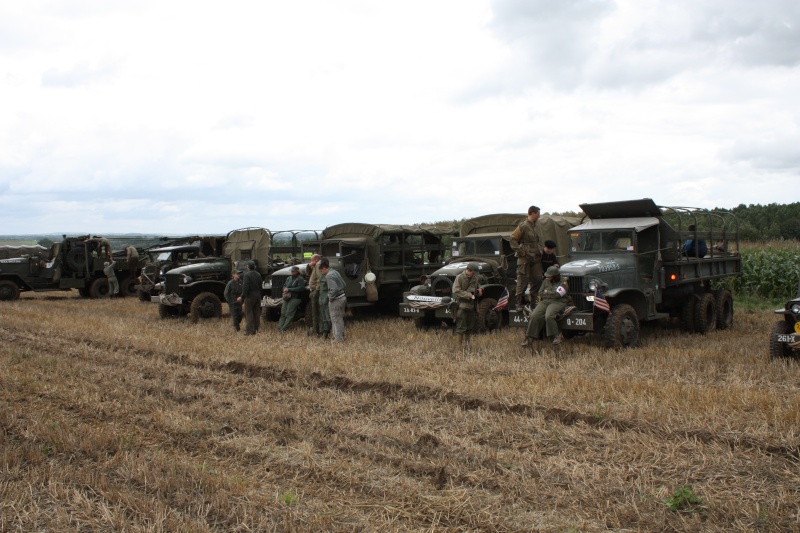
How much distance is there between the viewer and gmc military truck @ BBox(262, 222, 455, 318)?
48.4 feet

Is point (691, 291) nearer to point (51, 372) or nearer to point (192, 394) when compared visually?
point (192, 394)

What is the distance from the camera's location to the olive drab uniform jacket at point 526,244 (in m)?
11.5

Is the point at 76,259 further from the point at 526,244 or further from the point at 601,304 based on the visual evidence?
the point at 601,304

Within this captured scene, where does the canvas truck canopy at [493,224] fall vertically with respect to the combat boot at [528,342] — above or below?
above

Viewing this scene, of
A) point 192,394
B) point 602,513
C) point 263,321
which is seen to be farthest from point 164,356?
point 602,513

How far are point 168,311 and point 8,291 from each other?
9080mm

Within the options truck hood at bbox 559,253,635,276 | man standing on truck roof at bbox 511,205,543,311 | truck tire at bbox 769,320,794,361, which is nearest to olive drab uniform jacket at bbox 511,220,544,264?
man standing on truck roof at bbox 511,205,543,311

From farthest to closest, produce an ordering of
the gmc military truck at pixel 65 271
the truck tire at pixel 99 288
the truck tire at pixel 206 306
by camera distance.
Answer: the truck tire at pixel 99 288 < the gmc military truck at pixel 65 271 < the truck tire at pixel 206 306

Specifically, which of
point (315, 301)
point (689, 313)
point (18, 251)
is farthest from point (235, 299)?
point (18, 251)

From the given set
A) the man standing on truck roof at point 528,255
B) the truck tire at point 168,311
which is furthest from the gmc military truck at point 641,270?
the truck tire at point 168,311

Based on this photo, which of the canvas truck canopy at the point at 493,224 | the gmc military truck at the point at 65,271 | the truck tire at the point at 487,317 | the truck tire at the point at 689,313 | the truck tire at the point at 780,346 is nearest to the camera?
the truck tire at the point at 780,346

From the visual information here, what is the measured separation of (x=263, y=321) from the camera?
51.8 ft

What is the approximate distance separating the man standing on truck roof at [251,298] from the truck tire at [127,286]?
1223 cm

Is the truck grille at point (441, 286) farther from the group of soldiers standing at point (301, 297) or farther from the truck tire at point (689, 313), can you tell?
the truck tire at point (689, 313)
